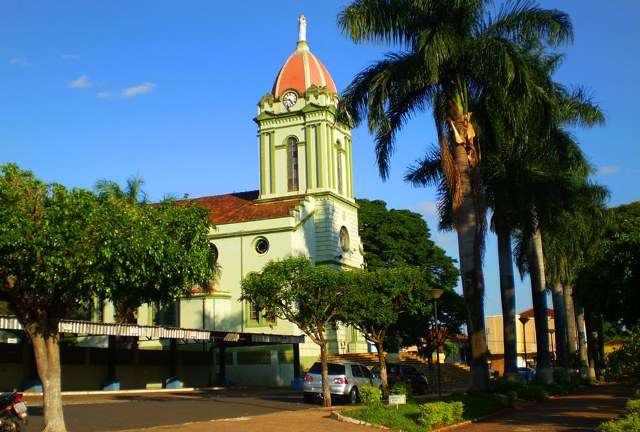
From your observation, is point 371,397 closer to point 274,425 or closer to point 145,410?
point 274,425

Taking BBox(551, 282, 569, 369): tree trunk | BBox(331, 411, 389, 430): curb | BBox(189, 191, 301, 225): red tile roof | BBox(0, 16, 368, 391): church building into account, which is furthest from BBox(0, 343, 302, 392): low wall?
BBox(331, 411, 389, 430): curb

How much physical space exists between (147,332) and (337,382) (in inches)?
344

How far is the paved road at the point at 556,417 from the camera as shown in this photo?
16.7 meters

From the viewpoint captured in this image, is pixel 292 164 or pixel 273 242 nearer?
pixel 273 242

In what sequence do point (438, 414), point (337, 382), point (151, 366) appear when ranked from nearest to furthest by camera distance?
point (438, 414) → point (337, 382) → point (151, 366)

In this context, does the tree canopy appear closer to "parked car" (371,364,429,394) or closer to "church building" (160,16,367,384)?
"parked car" (371,364,429,394)

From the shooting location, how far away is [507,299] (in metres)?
29.0

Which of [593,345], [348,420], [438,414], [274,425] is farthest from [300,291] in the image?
[593,345]

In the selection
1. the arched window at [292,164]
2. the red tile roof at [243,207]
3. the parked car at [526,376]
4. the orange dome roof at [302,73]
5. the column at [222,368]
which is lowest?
the parked car at [526,376]

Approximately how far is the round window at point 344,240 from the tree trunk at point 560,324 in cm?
1572

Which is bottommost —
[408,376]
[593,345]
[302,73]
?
[408,376]

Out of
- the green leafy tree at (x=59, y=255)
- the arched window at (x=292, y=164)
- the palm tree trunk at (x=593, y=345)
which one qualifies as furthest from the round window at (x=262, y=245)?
the green leafy tree at (x=59, y=255)

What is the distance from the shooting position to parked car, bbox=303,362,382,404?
86.9 feet

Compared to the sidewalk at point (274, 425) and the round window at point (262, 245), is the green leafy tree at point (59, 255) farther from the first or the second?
the round window at point (262, 245)
